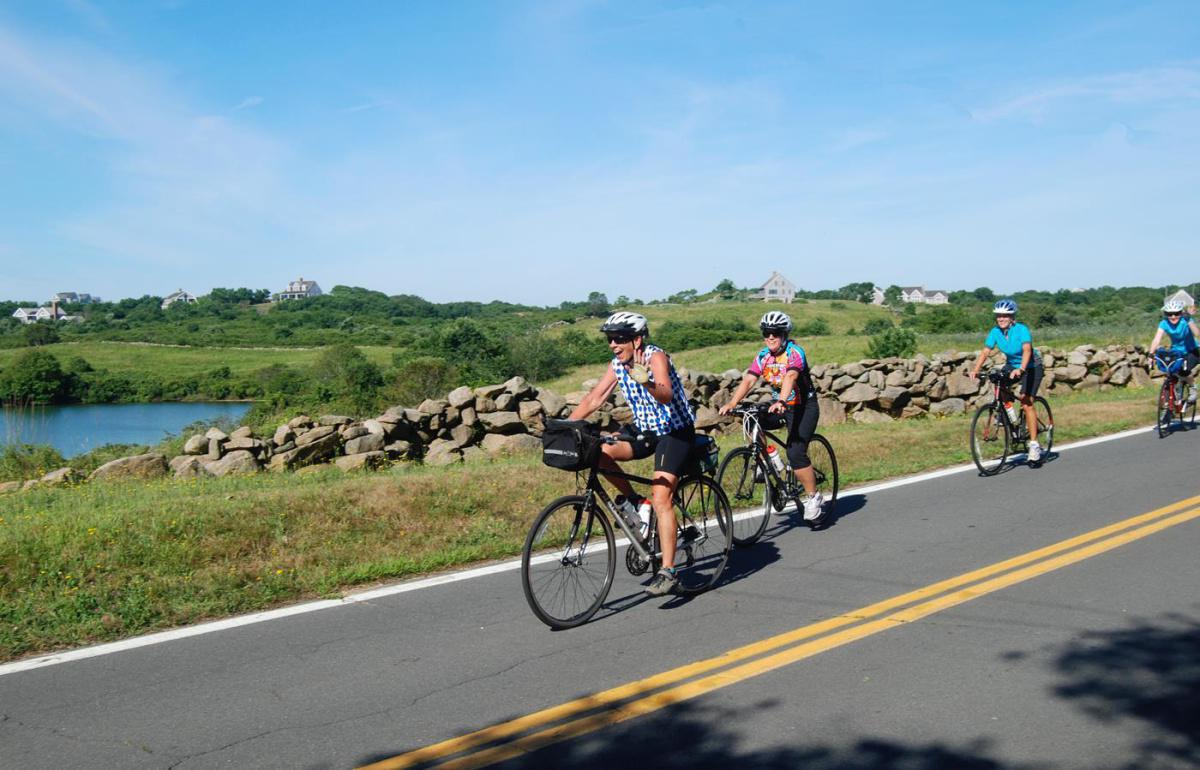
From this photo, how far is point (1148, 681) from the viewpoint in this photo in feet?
15.7

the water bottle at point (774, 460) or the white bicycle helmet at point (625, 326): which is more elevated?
the white bicycle helmet at point (625, 326)

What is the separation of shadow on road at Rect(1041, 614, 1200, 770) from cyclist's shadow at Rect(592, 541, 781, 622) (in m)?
2.45

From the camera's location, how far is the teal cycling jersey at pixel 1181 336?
46.8 ft

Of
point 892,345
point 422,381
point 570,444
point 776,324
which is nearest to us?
point 570,444

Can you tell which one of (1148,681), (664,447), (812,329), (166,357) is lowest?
(1148,681)

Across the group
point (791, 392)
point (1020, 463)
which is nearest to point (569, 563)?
point (791, 392)

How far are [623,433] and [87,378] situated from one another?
66.0 feet

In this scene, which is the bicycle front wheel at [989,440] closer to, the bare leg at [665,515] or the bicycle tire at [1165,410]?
the bicycle tire at [1165,410]

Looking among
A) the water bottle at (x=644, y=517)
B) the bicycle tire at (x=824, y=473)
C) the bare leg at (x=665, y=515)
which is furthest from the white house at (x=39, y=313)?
the bare leg at (x=665, y=515)

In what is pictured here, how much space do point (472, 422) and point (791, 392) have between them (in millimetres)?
6050

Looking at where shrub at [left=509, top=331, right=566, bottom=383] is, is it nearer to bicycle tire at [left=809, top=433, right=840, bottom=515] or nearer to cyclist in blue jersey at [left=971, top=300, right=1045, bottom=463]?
bicycle tire at [left=809, top=433, right=840, bottom=515]

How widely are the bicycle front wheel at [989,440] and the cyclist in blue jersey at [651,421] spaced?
19.8ft

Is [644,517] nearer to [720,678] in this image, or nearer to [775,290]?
[720,678]

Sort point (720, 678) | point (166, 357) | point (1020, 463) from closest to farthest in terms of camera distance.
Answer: point (720, 678), point (1020, 463), point (166, 357)
